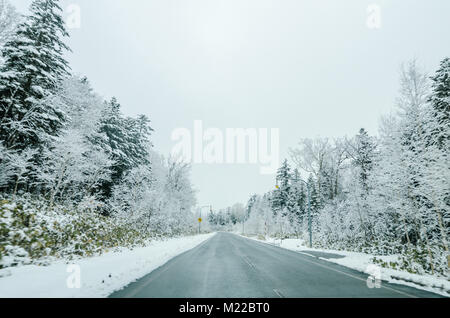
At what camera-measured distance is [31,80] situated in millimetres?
15570

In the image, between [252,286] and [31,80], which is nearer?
[252,286]

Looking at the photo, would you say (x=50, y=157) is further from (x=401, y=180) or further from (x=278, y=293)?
(x=401, y=180)

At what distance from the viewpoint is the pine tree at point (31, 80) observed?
47.0 feet

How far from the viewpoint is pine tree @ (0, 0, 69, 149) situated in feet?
47.0

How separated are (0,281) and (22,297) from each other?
1366mm

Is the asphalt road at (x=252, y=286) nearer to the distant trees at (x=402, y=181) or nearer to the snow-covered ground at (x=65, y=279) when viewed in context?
the snow-covered ground at (x=65, y=279)

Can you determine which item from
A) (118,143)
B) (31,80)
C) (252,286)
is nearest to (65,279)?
(252,286)

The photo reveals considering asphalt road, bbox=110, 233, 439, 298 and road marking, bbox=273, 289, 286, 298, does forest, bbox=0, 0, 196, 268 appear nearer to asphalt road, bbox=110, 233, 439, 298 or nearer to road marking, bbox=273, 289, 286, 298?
asphalt road, bbox=110, 233, 439, 298

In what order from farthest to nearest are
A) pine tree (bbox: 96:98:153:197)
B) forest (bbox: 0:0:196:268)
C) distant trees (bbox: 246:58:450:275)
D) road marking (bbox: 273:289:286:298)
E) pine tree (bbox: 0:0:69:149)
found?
pine tree (bbox: 96:98:153:197) < pine tree (bbox: 0:0:69:149) < distant trees (bbox: 246:58:450:275) < forest (bbox: 0:0:196:268) < road marking (bbox: 273:289:286:298)

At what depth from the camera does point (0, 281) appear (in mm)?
5383

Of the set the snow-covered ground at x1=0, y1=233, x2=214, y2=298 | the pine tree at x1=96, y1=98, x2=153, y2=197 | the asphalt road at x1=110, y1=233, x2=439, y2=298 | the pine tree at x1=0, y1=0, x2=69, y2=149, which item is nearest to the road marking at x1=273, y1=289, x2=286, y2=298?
the asphalt road at x1=110, y1=233, x2=439, y2=298

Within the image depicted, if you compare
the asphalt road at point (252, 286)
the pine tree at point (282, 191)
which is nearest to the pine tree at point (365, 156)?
the asphalt road at point (252, 286)

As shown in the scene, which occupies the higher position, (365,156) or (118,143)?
(118,143)
